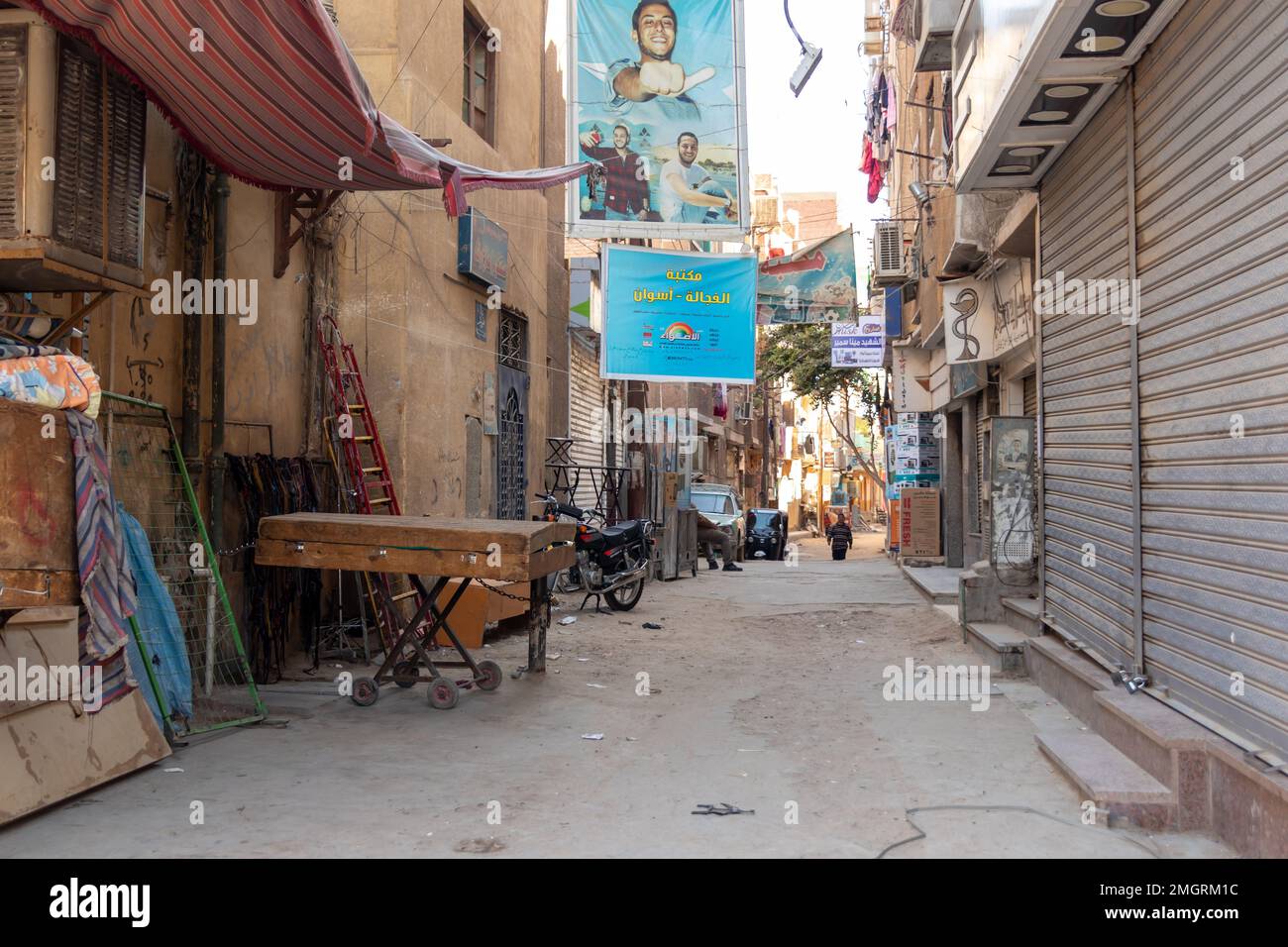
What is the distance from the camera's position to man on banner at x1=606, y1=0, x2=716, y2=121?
581 inches

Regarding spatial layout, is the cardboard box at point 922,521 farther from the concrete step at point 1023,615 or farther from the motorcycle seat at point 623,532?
the concrete step at point 1023,615

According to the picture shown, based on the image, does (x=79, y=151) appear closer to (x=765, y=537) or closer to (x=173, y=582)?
(x=173, y=582)

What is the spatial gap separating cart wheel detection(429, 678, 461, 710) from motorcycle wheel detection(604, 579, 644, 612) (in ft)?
19.6

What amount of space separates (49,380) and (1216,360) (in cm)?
523

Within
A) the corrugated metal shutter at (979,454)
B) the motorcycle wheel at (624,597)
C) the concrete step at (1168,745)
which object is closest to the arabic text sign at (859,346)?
the corrugated metal shutter at (979,454)

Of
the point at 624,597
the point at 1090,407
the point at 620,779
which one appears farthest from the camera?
the point at 624,597

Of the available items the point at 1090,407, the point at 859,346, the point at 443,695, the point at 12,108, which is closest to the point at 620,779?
the point at 443,695

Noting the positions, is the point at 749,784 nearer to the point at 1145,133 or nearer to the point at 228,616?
the point at 228,616

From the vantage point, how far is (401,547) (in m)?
6.84

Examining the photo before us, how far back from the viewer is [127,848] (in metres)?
4.29

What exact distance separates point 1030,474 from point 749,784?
17.5 ft

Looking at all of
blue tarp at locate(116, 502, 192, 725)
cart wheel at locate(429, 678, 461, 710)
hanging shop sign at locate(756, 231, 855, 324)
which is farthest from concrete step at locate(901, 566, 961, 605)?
blue tarp at locate(116, 502, 192, 725)

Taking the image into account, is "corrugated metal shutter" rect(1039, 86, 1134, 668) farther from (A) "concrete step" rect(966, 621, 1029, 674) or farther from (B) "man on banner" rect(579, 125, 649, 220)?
(B) "man on banner" rect(579, 125, 649, 220)

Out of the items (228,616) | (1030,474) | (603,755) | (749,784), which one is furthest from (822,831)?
(1030,474)
